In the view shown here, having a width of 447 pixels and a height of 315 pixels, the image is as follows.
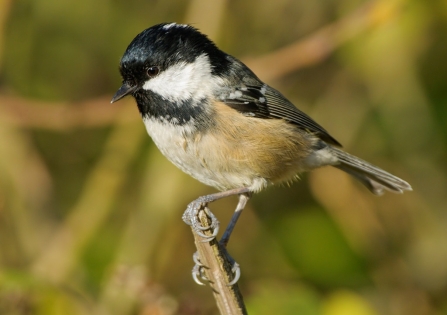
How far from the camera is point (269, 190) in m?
4.25

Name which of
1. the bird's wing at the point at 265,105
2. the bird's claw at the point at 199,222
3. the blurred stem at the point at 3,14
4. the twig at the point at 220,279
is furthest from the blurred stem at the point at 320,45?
the twig at the point at 220,279

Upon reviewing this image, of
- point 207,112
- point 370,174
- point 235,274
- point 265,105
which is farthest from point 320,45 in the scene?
point 235,274

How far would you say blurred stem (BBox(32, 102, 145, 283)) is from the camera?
3.56m

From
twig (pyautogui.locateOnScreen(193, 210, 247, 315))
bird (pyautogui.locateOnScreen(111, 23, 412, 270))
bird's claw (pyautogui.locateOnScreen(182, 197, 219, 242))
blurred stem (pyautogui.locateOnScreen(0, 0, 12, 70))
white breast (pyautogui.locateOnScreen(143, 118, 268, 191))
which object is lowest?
twig (pyautogui.locateOnScreen(193, 210, 247, 315))

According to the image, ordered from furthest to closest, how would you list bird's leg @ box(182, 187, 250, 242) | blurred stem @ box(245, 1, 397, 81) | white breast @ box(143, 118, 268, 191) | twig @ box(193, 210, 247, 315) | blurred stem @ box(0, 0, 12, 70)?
blurred stem @ box(0, 0, 12, 70) < blurred stem @ box(245, 1, 397, 81) < white breast @ box(143, 118, 268, 191) < bird's leg @ box(182, 187, 250, 242) < twig @ box(193, 210, 247, 315)

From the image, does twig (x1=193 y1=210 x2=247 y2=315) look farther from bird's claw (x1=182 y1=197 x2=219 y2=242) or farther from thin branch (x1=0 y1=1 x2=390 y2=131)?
thin branch (x1=0 y1=1 x2=390 y2=131)

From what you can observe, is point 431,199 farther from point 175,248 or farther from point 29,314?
point 29,314

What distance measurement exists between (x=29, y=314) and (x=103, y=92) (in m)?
1.95

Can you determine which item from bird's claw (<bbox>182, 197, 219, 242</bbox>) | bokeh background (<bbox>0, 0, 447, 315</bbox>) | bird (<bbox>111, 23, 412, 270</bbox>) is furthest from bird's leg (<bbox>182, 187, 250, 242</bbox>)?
bokeh background (<bbox>0, 0, 447, 315</bbox>)

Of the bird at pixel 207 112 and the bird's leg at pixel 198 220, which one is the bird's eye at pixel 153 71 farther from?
the bird's leg at pixel 198 220

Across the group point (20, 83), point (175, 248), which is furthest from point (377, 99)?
point (20, 83)

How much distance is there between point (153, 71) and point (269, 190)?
162 cm

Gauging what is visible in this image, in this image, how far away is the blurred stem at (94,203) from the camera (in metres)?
3.56

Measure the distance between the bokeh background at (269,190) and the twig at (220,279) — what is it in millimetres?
1158
